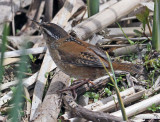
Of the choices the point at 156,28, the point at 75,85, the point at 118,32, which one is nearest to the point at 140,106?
the point at 75,85

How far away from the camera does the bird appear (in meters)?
4.01

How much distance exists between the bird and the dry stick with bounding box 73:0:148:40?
0.70 metres

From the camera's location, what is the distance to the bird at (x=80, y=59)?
4.01 meters

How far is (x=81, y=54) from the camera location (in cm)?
412

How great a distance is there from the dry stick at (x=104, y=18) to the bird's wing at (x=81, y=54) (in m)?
0.74

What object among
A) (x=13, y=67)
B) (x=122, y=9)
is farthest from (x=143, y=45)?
(x=13, y=67)

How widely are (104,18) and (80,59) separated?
4.66 ft

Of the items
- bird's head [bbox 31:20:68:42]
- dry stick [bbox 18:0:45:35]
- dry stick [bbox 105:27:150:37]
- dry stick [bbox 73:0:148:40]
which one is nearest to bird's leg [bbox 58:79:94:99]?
bird's head [bbox 31:20:68:42]

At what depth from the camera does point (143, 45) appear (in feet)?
16.9

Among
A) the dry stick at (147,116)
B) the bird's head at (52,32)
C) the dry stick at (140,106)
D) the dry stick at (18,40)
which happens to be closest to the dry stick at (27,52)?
the dry stick at (18,40)

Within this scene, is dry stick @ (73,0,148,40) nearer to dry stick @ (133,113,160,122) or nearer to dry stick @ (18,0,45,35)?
dry stick @ (18,0,45,35)

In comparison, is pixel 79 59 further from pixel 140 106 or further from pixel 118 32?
pixel 118 32

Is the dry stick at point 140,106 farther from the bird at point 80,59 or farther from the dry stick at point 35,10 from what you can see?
the dry stick at point 35,10

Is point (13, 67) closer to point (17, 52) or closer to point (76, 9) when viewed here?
point (17, 52)
